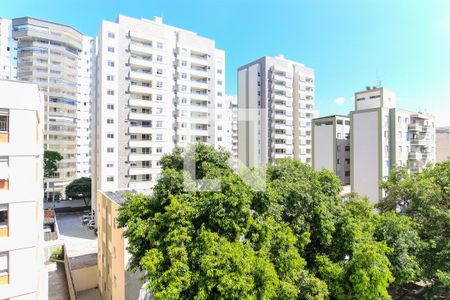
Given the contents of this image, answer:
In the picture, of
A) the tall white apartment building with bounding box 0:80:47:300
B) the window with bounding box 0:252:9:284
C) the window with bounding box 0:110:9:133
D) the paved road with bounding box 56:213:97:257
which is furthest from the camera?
the paved road with bounding box 56:213:97:257

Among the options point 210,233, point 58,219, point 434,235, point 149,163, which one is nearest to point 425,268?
point 434,235

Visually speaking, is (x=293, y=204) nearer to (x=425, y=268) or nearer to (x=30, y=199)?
(x=425, y=268)

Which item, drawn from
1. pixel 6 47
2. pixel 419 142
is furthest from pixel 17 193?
pixel 6 47

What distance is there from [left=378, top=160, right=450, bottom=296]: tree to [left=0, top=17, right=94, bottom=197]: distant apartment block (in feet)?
168

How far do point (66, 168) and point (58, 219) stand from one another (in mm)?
16375

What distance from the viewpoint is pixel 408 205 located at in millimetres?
15305

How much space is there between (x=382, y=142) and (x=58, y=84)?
56.6 m

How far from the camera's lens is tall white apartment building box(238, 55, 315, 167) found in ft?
160

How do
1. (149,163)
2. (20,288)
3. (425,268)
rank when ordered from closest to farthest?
1. (20,288)
2. (425,268)
3. (149,163)

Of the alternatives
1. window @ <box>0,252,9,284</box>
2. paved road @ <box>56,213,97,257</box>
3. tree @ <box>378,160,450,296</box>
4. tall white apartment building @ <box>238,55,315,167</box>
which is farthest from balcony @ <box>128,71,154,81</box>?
tree @ <box>378,160,450,296</box>

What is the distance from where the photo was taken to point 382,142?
101 ft

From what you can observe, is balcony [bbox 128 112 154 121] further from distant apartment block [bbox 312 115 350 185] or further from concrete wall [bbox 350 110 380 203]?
concrete wall [bbox 350 110 380 203]

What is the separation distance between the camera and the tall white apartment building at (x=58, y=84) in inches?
1922

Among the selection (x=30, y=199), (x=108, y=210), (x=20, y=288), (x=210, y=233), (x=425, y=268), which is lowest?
(x=425, y=268)
